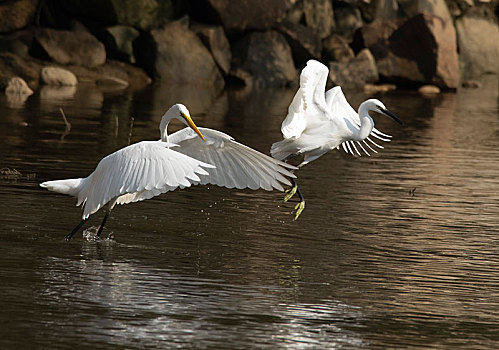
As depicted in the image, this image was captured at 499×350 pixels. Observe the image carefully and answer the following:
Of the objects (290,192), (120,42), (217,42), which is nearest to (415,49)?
(217,42)

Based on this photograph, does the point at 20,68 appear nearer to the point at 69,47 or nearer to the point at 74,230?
the point at 69,47

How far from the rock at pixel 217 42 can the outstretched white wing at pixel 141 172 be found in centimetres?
2075

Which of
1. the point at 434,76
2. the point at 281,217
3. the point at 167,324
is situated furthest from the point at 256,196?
the point at 434,76

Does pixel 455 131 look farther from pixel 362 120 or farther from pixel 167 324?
pixel 167 324

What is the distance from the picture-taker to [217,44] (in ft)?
95.3

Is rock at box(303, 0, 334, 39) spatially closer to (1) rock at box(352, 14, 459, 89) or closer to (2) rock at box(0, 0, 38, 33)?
(1) rock at box(352, 14, 459, 89)

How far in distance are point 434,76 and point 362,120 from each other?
21.2 meters

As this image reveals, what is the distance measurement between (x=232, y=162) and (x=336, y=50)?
2418cm

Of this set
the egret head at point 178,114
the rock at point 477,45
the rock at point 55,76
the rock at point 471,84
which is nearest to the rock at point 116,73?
the rock at point 55,76

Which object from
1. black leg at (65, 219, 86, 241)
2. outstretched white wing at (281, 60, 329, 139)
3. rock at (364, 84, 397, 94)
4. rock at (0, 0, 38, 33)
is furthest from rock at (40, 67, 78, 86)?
black leg at (65, 219, 86, 241)

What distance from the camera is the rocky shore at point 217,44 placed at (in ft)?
87.0

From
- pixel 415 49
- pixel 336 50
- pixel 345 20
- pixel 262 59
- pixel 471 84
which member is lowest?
pixel 471 84

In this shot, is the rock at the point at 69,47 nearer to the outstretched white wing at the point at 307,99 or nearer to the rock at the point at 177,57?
the rock at the point at 177,57

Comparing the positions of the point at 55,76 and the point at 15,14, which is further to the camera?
the point at 15,14
